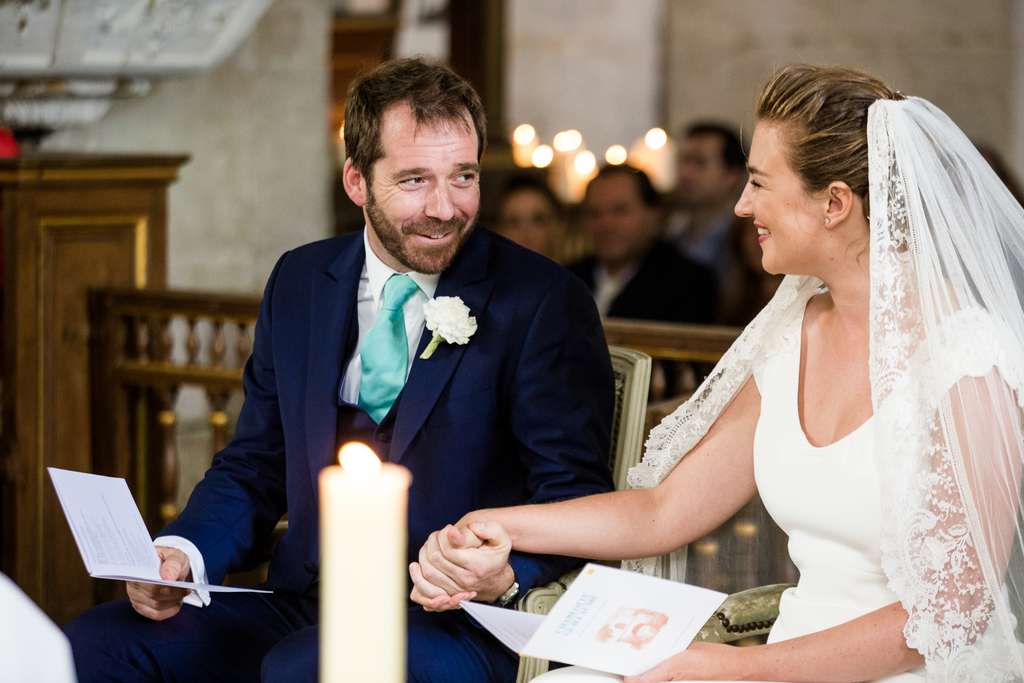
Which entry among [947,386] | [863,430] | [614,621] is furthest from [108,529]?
[947,386]

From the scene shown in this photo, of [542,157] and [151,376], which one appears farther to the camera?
[542,157]

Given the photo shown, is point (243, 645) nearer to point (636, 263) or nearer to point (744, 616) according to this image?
point (744, 616)

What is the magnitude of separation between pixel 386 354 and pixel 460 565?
508 mm

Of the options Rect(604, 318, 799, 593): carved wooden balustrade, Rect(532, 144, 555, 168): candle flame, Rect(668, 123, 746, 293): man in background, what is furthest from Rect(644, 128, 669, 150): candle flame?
Rect(604, 318, 799, 593): carved wooden balustrade

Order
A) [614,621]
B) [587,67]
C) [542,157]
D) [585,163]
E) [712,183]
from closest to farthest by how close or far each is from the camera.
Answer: [614,621]
[712,183]
[585,163]
[542,157]
[587,67]

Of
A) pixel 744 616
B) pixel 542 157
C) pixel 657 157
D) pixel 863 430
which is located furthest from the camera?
pixel 657 157

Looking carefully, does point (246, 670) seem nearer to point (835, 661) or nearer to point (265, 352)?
point (265, 352)

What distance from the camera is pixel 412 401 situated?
7.22 ft

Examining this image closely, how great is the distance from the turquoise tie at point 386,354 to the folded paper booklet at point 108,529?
481mm

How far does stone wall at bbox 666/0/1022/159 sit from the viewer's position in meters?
7.48

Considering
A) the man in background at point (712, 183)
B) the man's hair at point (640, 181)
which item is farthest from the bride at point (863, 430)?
the man in background at point (712, 183)

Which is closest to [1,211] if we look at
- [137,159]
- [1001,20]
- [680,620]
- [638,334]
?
[137,159]

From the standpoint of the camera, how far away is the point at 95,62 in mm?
3865

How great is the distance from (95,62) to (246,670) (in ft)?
7.98
